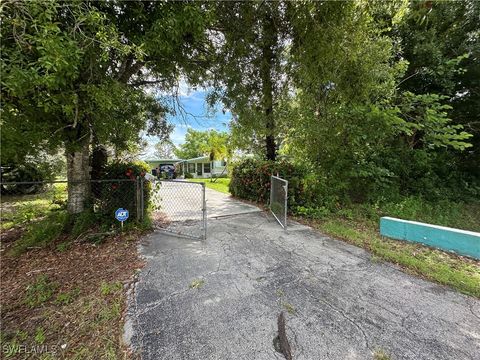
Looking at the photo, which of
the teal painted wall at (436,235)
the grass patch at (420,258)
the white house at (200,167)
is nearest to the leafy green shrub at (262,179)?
the grass patch at (420,258)

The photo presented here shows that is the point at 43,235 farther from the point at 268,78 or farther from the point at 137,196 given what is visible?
the point at 268,78

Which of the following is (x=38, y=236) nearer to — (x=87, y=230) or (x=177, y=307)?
(x=87, y=230)

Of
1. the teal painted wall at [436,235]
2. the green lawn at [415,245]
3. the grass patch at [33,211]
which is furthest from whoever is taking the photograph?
the grass patch at [33,211]

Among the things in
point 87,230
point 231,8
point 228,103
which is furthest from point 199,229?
→ point 231,8

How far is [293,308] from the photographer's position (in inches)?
97.4

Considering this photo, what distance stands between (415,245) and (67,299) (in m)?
5.62

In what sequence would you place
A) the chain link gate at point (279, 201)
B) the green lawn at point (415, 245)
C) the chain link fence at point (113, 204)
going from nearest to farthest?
the green lawn at point (415, 245), the chain link fence at point (113, 204), the chain link gate at point (279, 201)

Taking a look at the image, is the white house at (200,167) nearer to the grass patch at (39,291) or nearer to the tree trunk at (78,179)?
the tree trunk at (78,179)

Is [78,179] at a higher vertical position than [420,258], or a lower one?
higher

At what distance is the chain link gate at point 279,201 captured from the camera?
17.5 ft

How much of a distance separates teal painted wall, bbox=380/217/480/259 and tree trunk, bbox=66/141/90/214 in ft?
20.8

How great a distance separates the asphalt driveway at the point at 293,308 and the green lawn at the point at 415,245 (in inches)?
10.6

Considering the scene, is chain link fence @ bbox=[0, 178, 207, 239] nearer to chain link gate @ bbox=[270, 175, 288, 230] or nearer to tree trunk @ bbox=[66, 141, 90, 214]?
tree trunk @ bbox=[66, 141, 90, 214]

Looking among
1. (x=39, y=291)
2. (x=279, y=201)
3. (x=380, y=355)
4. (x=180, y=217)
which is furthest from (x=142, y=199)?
(x=380, y=355)
